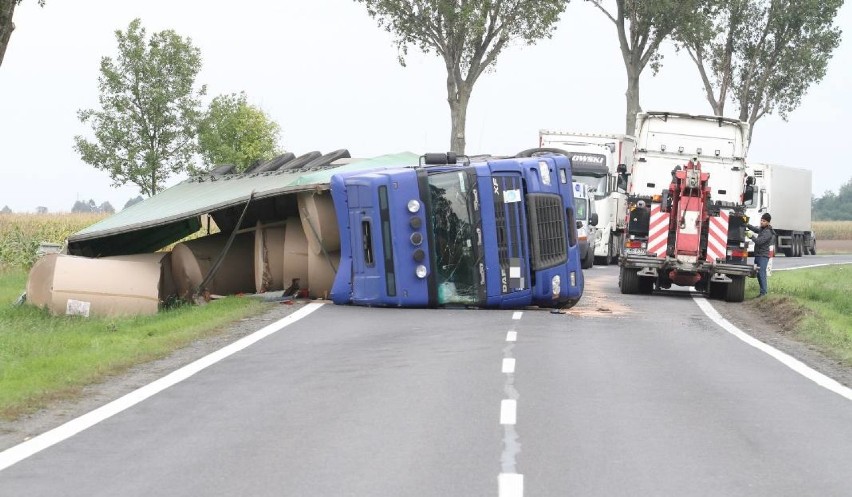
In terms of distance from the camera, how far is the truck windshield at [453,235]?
71.0 feet

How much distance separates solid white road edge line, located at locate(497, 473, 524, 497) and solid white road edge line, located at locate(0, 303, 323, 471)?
3131mm

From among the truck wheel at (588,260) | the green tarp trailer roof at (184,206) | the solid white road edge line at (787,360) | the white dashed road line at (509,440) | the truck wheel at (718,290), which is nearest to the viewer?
the white dashed road line at (509,440)

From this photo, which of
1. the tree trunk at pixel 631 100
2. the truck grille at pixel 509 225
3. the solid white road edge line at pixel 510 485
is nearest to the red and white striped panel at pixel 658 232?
the truck grille at pixel 509 225

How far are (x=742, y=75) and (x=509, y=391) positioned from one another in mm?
58674

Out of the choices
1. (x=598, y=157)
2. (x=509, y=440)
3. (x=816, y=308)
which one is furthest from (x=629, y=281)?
(x=509, y=440)

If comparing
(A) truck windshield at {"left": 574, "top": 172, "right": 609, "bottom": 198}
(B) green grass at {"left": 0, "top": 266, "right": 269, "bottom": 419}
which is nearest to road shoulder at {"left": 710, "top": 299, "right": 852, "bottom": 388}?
(B) green grass at {"left": 0, "top": 266, "right": 269, "bottom": 419}

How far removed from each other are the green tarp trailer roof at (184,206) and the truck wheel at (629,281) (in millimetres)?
5130

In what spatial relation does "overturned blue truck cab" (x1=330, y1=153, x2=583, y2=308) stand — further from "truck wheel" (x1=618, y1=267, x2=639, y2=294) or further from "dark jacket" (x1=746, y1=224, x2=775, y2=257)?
"dark jacket" (x1=746, y1=224, x2=775, y2=257)

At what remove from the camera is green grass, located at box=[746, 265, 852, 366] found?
19359mm

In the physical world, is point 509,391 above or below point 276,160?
below

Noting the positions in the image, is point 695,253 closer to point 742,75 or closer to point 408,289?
point 408,289

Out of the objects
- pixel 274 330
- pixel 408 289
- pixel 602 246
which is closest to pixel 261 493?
pixel 274 330

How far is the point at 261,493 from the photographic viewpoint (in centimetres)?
791

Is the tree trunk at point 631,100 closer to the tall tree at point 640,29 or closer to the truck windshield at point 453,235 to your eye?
the tall tree at point 640,29
